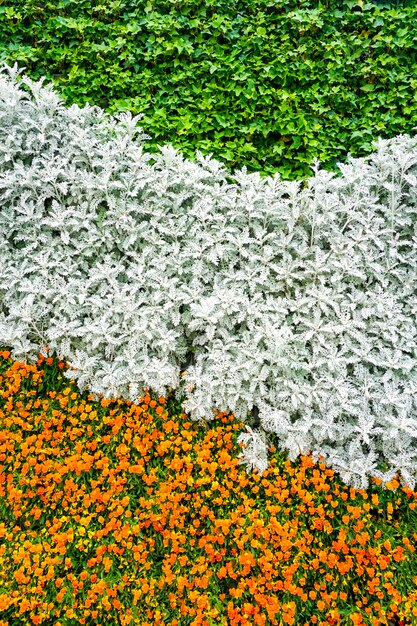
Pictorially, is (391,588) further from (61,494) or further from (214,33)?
(214,33)

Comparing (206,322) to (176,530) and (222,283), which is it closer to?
(222,283)

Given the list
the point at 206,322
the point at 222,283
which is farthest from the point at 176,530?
the point at 222,283

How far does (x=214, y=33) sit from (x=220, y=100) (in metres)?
0.53

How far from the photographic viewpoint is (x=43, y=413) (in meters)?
3.53

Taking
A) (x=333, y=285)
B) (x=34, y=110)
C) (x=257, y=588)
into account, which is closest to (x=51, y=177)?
(x=34, y=110)

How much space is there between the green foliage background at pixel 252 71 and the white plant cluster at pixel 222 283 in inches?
19.0

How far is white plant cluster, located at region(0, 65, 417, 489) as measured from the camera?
3.34 m

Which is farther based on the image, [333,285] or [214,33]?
[214,33]

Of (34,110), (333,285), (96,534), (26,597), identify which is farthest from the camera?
(34,110)

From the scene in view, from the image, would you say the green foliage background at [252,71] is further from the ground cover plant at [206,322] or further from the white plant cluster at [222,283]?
the white plant cluster at [222,283]

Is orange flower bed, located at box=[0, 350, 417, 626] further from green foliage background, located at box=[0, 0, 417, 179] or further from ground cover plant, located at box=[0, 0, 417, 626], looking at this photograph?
green foliage background, located at box=[0, 0, 417, 179]

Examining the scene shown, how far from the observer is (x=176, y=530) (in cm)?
293

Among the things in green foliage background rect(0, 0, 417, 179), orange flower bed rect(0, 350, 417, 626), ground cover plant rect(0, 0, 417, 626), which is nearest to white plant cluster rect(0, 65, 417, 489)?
ground cover plant rect(0, 0, 417, 626)

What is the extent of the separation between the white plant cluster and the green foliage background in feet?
1.58
